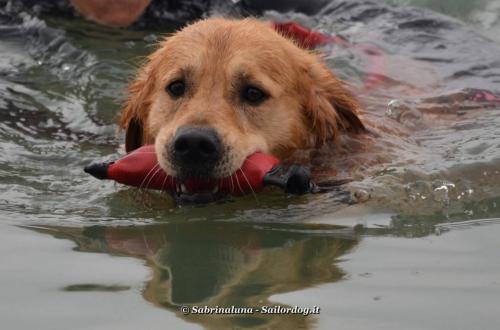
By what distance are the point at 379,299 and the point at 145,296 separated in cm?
73

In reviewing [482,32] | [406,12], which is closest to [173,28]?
[406,12]

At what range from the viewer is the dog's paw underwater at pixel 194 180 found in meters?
3.96

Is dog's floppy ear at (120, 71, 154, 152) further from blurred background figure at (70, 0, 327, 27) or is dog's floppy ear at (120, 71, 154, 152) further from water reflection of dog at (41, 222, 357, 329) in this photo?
blurred background figure at (70, 0, 327, 27)

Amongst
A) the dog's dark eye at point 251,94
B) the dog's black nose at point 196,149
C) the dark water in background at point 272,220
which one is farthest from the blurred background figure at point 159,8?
the dog's black nose at point 196,149

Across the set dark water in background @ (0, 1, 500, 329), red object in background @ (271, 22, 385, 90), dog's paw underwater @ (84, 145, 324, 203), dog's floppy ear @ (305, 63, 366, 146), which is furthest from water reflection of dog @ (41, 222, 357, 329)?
red object in background @ (271, 22, 385, 90)

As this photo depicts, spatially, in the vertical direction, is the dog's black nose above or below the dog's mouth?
above

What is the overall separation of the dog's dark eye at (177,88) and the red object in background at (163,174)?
0.40m

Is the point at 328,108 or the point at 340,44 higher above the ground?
the point at 340,44

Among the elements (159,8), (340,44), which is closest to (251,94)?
(340,44)

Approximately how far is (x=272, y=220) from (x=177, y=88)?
99 centimetres

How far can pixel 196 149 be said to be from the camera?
390cm

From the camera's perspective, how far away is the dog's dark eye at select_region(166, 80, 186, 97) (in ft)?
14.5

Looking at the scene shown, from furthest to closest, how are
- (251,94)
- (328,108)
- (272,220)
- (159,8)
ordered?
(159,8)
(328,108)
(251,94)
(272,220)

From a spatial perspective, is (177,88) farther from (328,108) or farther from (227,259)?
(227,259)
